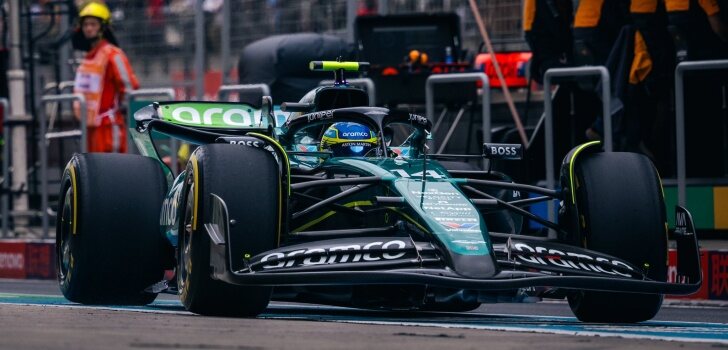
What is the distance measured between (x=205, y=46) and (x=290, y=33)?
89 cm

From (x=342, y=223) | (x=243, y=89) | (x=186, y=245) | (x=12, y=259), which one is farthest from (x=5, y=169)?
(x=186, y=245)

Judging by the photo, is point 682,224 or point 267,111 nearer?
point 682,224

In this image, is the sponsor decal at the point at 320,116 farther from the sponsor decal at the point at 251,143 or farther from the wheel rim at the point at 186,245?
the wheel rim at the point at 186,245

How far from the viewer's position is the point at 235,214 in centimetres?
895

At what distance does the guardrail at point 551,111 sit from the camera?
13781 millimetres

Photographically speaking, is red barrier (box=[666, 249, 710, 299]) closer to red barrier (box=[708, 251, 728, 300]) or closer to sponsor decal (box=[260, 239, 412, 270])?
red barrier (box=[708, 251, 728, 300])

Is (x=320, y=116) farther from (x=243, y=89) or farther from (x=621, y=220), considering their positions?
(x=243, y=89)

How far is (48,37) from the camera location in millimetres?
23719

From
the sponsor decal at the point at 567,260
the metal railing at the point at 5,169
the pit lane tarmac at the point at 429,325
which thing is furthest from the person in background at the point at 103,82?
the sponsor decal at the point at 567,260

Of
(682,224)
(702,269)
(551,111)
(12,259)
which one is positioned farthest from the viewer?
(12,259)

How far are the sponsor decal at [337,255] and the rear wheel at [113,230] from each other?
1924 mm

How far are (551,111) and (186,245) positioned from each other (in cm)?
533

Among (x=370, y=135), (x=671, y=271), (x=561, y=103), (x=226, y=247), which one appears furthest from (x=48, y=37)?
(x=226, y=247)

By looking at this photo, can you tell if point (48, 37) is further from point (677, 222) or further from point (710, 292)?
point (677, 222)
